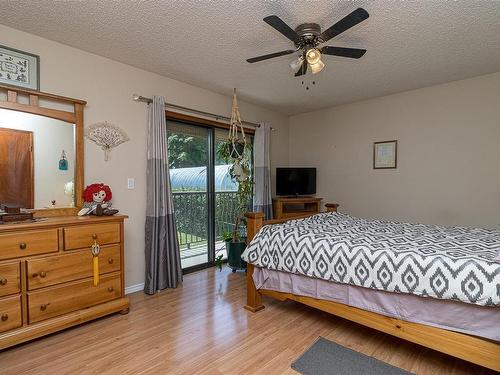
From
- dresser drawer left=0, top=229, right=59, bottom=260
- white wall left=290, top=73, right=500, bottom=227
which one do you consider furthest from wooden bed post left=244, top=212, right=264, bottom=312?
white wall left=290, top=73, right=500, bottom=227

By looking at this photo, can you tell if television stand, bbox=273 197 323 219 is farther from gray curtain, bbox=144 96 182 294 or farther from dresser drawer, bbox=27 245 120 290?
dresser drawer, bbox=27 245 120 290

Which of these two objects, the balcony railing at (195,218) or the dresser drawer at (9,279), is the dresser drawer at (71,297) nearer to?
the dresser drawer at (9,279)

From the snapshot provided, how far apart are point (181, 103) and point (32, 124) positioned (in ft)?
5.13

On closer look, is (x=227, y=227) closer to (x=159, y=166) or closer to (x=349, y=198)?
(x=159, y=166)

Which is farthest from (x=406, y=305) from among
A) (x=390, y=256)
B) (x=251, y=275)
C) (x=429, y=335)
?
(x=251, y=275)

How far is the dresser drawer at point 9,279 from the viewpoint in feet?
6.25

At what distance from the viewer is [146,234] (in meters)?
3.09

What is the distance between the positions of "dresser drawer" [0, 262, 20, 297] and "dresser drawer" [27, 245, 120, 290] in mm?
69

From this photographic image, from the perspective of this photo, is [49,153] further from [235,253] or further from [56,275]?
[235,253]

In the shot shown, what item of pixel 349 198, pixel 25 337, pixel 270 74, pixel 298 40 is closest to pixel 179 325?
pixel 25 337

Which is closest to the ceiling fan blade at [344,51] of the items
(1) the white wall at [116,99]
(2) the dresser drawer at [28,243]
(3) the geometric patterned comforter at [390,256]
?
(3) the geometric patterned comforter at [390,256]

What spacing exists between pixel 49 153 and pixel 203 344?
213cm

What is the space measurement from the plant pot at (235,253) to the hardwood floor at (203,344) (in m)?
0.91

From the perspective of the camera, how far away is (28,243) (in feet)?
6.62
